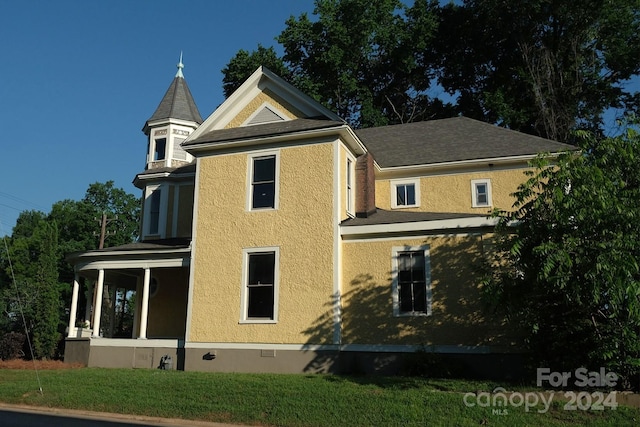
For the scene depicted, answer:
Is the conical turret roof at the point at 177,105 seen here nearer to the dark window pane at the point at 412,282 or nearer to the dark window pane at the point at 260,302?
the dark window pane at the point at 260,302

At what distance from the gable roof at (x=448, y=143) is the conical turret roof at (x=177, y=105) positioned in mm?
8106

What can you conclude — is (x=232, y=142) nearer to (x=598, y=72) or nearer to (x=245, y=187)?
(x=245, y=187)

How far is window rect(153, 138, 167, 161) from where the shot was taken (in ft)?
81.5

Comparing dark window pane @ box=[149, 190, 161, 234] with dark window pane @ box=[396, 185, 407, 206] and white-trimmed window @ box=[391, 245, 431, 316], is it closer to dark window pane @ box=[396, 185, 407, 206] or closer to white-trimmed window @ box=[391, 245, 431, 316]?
dark window pane @ box=[396, 185, 407, 206]

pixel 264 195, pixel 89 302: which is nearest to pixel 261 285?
pixel 264 195

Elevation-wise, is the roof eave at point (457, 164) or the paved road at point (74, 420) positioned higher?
the roof eave at point (457, 164)

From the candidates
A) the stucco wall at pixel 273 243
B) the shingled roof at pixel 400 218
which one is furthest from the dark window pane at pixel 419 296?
the stucco wall at pixel 273 243

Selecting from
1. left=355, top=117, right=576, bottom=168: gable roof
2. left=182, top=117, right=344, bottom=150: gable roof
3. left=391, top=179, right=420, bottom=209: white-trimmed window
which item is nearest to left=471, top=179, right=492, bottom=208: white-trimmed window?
left=355, top=117, right=576, bottom=168: gable roof

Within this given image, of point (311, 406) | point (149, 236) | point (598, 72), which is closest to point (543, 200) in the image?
point (311, 406)

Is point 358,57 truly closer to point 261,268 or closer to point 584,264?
point 261,268

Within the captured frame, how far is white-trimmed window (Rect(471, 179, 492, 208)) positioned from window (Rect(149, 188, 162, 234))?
12.5m

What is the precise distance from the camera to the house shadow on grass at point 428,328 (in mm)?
13898

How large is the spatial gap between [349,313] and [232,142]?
250 inches

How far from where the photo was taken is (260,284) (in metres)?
16.3
